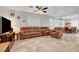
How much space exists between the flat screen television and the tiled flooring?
0.44 meters

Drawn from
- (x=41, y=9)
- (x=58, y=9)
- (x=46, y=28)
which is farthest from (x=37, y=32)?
(x=58, y=9)

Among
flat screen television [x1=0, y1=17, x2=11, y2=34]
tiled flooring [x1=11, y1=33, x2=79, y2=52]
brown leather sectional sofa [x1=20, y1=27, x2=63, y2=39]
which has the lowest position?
tiled flooring [x1=11, y1=33, x2=79, y2=52]

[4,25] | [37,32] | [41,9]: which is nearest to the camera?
[4,25]

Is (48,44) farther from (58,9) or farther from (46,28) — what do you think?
(58,9)

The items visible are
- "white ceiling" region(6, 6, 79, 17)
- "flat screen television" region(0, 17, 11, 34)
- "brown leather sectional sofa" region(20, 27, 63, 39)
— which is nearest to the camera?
"flat screen television" region(0, 17, 11, 34)

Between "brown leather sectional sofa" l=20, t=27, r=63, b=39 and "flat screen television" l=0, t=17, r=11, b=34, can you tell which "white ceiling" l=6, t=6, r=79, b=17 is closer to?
"flat screen television" l=0, t=17, r=11, b=34

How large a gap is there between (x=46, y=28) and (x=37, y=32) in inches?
10.2

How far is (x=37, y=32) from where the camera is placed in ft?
8.16

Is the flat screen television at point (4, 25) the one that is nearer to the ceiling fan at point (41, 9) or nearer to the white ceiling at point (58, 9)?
the white ceiling at point (58, 9)

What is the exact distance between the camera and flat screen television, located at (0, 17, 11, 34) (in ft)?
6.58

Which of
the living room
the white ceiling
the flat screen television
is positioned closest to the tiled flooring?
the living room
